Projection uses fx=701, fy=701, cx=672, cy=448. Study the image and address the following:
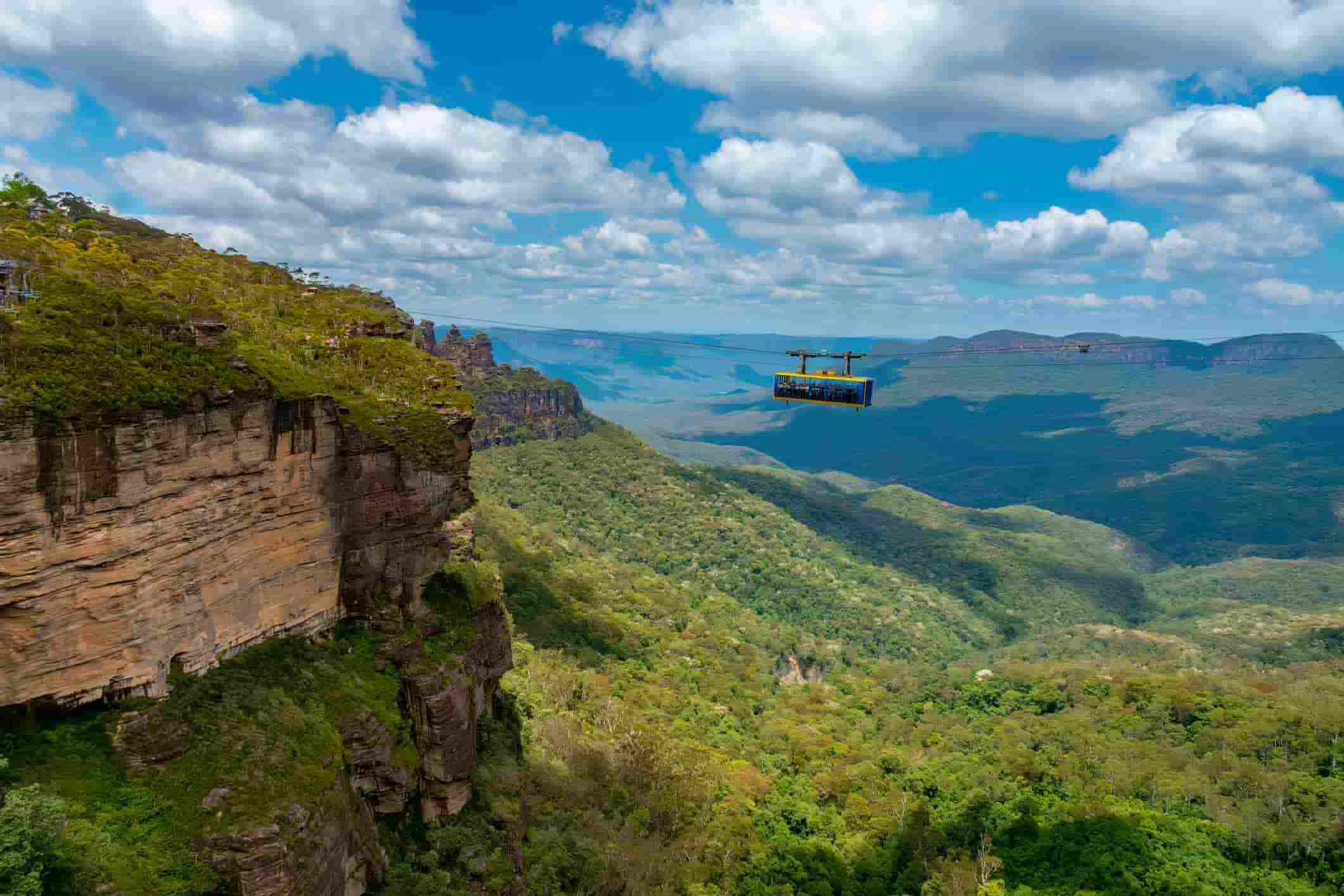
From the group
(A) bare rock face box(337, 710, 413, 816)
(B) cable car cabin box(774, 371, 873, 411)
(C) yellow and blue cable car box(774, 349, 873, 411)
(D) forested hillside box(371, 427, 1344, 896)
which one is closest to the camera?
(A) bare rock face box(337, 710, 413, 816)

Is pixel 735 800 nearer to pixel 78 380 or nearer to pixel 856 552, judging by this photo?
pixel 78 380

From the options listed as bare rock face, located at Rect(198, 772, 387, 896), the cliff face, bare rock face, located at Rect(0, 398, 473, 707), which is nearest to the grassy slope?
bare rock face, located at Rect(0, 398, 473, 707)

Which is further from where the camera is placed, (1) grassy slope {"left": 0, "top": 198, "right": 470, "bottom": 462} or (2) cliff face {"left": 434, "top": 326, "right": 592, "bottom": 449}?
(2) cliff face {"left": 434, "top": 326, "right": 592, "bottom": 449}

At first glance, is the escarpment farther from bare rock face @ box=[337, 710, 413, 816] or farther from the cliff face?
the cliff face

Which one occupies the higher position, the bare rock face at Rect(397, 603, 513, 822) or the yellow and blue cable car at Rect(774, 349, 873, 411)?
Result: the yellow and blue cable car at Rect(774, 349, 873, 411)

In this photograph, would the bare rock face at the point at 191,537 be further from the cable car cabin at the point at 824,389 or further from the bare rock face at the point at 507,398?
the bare rock face at the point at 507,398

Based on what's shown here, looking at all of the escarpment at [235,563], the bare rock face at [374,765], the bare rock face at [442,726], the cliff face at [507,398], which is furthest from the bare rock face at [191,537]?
the cliff face at [507,398]

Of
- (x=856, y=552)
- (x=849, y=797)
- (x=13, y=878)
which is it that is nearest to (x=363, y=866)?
(x=13, y=878)
